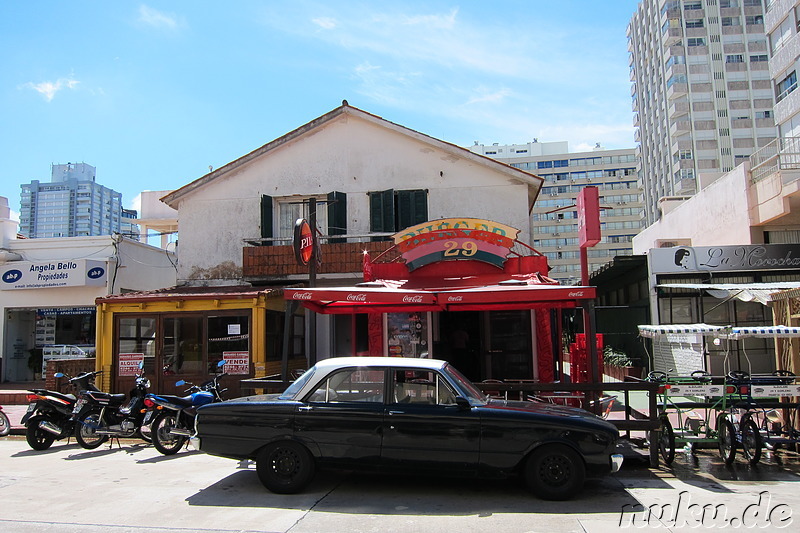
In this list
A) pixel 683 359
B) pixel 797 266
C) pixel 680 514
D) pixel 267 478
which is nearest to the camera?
pixel 680 514

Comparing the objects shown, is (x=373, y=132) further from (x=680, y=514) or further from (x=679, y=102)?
(x=679, y=102)

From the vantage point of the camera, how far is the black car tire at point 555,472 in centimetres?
645

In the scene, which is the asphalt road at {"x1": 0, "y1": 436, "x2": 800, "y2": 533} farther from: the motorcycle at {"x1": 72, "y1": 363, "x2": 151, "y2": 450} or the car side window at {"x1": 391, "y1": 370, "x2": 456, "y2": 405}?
the motorcycle at {"x1": 72, "y1": 363, "x2": 151, "y2": 450}

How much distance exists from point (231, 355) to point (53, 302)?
28.7 feet

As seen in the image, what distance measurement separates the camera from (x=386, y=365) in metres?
6.91

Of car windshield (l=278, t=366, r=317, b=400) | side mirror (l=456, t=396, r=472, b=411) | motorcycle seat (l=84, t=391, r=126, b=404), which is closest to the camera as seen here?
side mirror (l=456, t=396, r=472, b=411)

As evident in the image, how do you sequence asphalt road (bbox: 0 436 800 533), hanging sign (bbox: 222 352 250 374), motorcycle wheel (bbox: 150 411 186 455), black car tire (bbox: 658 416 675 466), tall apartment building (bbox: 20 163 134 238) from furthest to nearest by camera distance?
tall apartment building (bbox: 20 163 134 238), hanging sign (bbox: 222 352 250 374), motorcycle wheel (bbox: 150 411 186 455), black car tire (bbox: 658 416 675 466), asphalt road (bbox: 0 436 800 533)

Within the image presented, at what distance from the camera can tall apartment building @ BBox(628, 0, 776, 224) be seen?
63719 millimetres

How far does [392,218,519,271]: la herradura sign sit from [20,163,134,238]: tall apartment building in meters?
97.8

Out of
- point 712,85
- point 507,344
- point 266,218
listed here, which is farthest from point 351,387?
point 712,85

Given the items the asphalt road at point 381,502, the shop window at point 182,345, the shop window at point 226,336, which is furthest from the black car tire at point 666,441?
the shop window at point 182,345

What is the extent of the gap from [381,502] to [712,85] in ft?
231

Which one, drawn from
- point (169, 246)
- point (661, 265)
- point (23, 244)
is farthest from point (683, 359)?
point (23, 244)

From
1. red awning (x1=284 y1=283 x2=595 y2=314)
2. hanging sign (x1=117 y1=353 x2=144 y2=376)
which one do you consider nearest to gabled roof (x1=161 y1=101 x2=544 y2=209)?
hanging sign (x1=117 y1=353 x2=144 y2=376)
